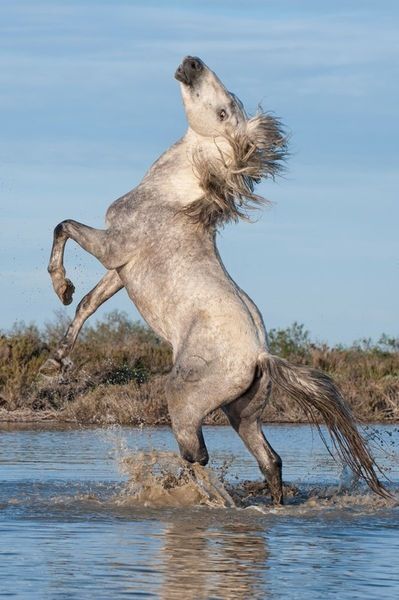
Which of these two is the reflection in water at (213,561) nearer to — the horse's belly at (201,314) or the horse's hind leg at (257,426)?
the horse's hind leg at (257,426)

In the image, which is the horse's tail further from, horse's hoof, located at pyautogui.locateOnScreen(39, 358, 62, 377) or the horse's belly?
horse's hoof, located at pyautogui.locateOnScreen(39, 358, 62, 377)

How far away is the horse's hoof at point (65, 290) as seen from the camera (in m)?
10.4

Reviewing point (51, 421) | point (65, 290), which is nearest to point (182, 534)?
point (65, 290)

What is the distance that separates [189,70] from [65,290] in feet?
6.01

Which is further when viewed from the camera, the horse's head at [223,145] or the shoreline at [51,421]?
the shoreline at [51,421]

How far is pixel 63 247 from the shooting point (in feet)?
34.6

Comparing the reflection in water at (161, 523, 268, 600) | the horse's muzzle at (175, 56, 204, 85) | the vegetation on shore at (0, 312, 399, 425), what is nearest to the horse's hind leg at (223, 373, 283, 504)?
the reflection in water at (161, 523, 268, 600)

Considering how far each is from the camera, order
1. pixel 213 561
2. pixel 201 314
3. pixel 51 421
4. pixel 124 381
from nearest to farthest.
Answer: pixel 213 561, pixel 201 314, pixel 51 421, pixel 124 381

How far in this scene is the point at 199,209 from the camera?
10.1 meters

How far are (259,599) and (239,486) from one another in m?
4.84

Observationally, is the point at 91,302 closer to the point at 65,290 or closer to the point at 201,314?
the point at 65,290

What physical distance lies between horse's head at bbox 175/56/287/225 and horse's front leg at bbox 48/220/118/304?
2.31 feet

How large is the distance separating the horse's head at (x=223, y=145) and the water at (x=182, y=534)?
1888mm

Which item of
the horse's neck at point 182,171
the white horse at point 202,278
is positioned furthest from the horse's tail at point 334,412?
the horse's neck at point 182,171
